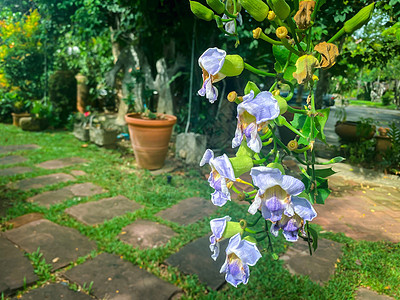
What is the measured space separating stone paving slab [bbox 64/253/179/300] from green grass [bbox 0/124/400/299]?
0.18ft

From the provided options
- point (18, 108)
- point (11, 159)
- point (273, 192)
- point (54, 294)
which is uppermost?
point (273, 192)

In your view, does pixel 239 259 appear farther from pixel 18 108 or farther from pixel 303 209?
pixel 18 108

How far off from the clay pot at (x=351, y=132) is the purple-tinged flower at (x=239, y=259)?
4.69 m

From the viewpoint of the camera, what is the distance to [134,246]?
2234 millimetres

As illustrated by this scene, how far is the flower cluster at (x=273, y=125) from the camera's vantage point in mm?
371

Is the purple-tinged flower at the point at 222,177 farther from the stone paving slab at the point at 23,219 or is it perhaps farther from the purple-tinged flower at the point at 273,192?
the stone paving slab at the point at 23,219

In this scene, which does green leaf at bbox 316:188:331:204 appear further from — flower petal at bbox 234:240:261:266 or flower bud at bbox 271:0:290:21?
flower bud at bbox 271:0:290:21

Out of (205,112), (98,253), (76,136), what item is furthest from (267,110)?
(76,136)

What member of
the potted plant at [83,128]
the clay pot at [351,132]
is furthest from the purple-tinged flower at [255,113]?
the potted plant at [83,128]

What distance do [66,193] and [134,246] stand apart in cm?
123


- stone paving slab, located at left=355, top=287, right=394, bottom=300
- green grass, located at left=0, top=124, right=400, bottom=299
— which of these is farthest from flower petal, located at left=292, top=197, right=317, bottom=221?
stone paving slab, located at left=355, top=287, right=394, bottom=300

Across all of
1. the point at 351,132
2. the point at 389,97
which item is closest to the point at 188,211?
the point at 389,97

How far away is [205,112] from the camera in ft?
14.5

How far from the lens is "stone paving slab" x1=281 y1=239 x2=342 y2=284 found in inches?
73.7
